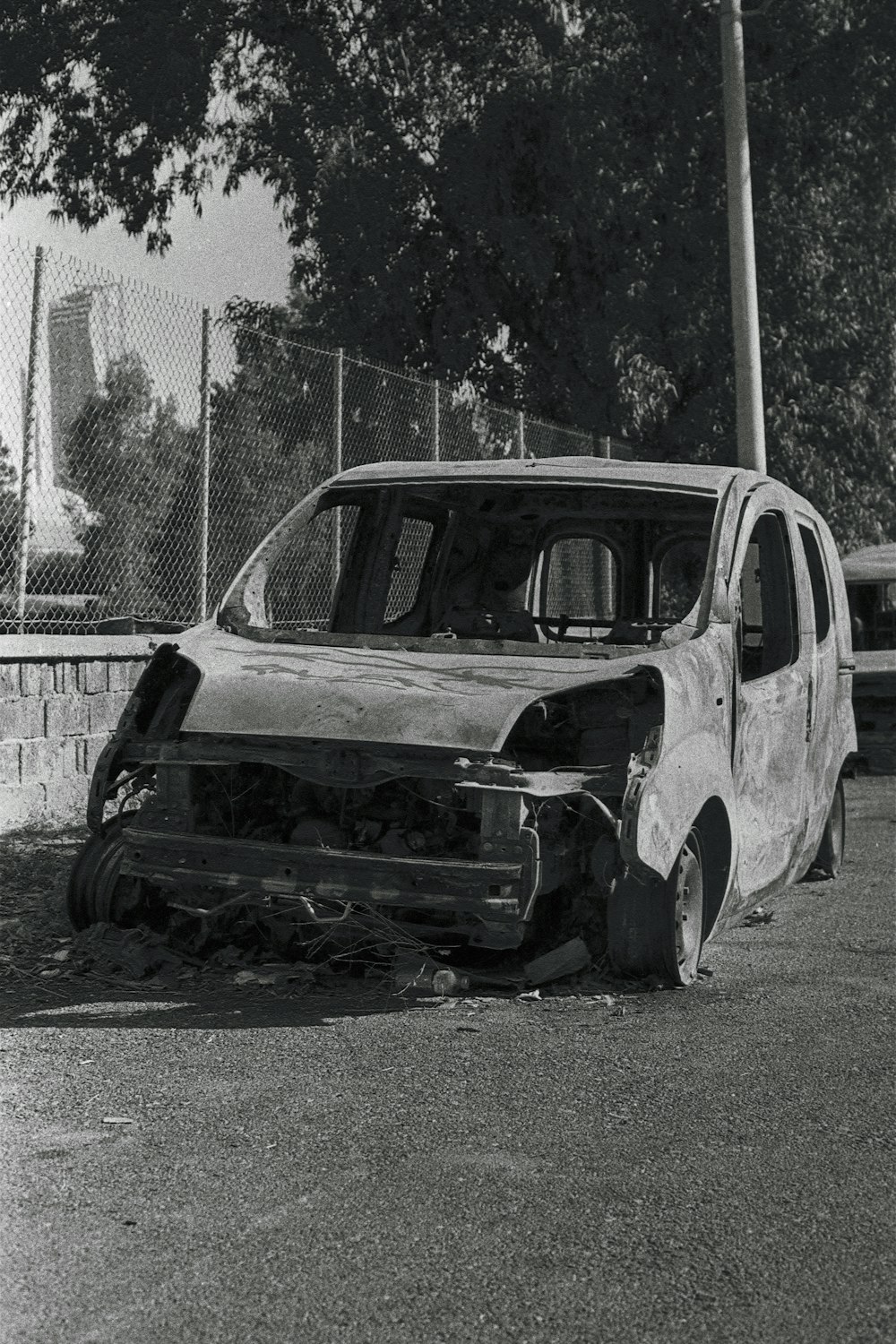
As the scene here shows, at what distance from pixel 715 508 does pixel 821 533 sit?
1280 millimetres

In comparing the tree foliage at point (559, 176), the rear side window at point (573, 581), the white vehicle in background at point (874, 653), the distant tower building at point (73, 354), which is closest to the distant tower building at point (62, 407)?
the distant tower building at point (73, 354)

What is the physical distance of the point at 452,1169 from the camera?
3.91 metres

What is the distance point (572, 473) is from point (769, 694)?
1257 mm

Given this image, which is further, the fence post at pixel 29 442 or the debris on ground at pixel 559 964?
the fence post at pixel 29 442

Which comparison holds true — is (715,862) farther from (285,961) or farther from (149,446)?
(149,446)

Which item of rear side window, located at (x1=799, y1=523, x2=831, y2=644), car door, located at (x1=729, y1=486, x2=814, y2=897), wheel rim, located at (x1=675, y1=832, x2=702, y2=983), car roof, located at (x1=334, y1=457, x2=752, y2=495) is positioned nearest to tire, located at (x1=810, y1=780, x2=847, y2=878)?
rear side window, located at (x1=799, y1=523, x2=831, y2=644)

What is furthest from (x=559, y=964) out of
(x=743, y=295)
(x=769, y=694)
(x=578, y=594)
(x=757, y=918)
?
(x=743, y=295)

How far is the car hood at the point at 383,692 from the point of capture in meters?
5.59

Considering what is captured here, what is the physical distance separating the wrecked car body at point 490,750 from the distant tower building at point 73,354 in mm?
2334

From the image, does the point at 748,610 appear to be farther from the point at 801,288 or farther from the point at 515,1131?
the point at 801,288

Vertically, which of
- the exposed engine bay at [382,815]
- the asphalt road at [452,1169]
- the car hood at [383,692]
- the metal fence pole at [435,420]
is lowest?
the asphalt road at [452,1169]

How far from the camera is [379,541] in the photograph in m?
7.86

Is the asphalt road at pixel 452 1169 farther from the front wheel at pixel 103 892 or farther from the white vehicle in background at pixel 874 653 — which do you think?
the white vehicle in background at pixel 874 653

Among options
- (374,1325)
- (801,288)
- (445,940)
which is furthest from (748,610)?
(801,288)
